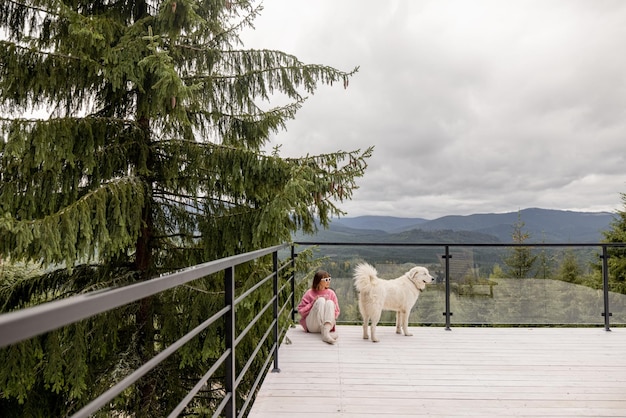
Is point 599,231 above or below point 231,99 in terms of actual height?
below

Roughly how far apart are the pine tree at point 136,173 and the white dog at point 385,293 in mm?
867

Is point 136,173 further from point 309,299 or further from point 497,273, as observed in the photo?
point 497,273

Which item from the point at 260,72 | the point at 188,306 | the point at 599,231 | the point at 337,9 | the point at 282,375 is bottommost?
the point at 282,375

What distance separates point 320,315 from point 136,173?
255 centimetres

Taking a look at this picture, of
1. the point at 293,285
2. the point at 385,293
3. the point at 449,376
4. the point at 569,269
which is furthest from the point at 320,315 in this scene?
Answer: the point at 569,269

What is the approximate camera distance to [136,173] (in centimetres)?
433

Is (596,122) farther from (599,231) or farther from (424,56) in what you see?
(424,56)

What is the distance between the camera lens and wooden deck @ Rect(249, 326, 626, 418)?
2.69 meters

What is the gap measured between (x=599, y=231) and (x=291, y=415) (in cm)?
1527

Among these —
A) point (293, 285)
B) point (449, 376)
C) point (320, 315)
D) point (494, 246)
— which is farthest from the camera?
point (494, 246)

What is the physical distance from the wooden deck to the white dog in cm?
24

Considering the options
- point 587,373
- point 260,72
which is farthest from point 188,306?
point 587,373

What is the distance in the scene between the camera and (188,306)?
443 centimetres

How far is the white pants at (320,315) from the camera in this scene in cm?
438
